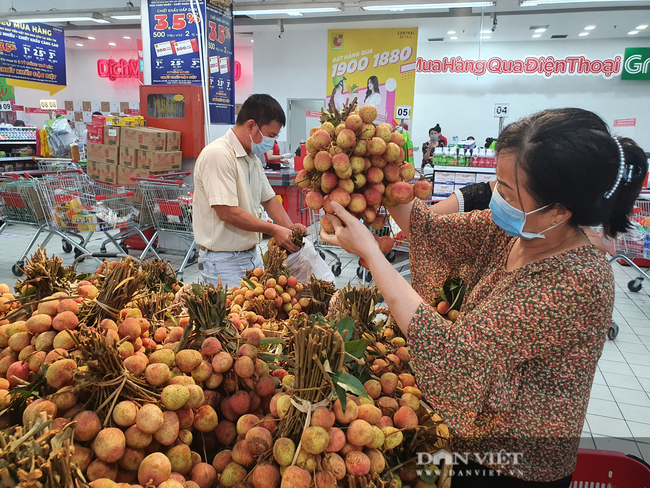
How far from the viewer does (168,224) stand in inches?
200

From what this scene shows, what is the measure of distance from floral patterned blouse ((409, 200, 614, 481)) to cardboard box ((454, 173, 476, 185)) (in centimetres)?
511

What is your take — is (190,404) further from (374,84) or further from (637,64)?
(637,64)

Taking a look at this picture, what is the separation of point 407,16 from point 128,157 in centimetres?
737

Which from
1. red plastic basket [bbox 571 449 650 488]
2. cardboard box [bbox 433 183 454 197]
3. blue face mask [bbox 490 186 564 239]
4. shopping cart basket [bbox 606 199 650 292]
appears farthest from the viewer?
cardboard box [bbox 433 183 454 197]

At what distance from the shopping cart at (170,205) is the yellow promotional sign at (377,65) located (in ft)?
22.3

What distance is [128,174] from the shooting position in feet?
18.4

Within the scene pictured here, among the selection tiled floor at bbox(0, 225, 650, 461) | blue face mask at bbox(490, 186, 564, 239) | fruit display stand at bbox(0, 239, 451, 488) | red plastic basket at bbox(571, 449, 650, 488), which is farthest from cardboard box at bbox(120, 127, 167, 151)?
red plastic basket at bbox(571, 449, 650, 488)

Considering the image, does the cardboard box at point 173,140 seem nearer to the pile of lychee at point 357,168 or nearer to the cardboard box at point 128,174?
the cardboard box at point 128,174

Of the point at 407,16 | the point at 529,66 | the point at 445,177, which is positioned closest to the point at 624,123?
the point at 529,66

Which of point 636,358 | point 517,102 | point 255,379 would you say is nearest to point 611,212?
point 255,379

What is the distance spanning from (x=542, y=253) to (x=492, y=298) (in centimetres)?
19

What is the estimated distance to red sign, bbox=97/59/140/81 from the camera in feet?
46.1

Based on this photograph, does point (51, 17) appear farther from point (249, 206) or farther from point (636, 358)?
point (636, 358)

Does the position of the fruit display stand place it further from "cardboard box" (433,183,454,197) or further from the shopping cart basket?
"cardboard box" (433,183,454,197)
